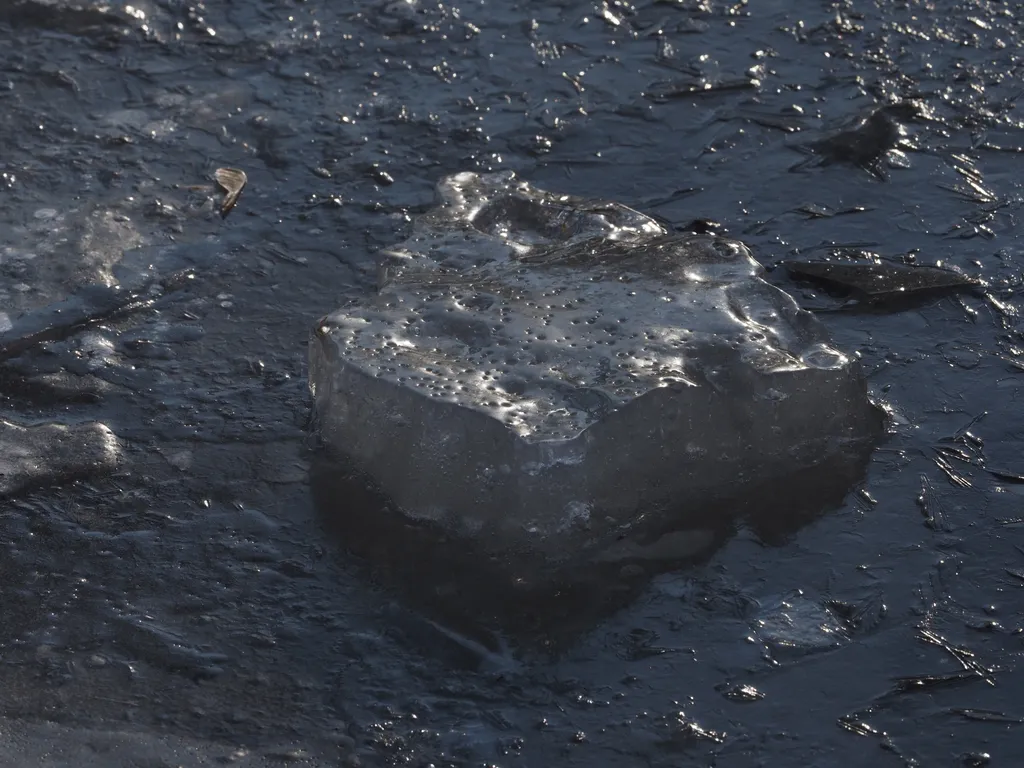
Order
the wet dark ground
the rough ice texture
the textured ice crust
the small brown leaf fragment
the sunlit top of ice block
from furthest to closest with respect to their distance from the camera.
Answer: the small brown leaf fragment, the rough ice texture, the sunlit top of ice block, the textured ice crust, the wet dark ground

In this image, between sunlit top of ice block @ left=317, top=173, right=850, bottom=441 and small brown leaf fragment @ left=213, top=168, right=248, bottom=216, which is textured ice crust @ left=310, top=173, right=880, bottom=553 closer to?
sunlit top of ice block @ left=317, top=173, right=850, bottom=441

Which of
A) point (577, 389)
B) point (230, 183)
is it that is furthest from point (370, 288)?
point (577, 389)

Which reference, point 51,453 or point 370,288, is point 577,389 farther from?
point 51,453

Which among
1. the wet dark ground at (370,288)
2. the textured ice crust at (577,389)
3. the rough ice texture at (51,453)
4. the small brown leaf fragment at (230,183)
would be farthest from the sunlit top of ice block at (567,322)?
the small brown leaf fragment at (230,183)

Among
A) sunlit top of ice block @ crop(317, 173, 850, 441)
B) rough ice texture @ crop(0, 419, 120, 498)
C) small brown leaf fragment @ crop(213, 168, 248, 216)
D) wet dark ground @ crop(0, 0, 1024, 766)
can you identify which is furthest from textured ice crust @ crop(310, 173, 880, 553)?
small brown leaf fragment @ crop(213, 168, 248, 216)

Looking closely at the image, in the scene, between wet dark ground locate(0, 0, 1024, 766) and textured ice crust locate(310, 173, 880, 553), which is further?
textured ice crust locate(310, 173, 880, 553)

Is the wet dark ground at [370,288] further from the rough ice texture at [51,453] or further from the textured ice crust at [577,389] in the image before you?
the textured ice crust at [577,389]
